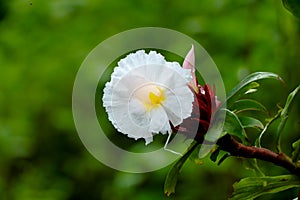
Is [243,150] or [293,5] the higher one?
[293,5]

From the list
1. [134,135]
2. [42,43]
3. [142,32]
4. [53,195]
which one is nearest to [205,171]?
[53,195]

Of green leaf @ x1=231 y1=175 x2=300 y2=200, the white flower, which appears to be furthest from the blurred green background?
the white flower

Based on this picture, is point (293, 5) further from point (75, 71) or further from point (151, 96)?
point (75, 71)

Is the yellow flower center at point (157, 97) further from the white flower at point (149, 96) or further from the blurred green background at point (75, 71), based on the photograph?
the blurred green background at point (75, 71)

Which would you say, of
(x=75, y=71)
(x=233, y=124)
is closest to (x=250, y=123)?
(x=233, y=124)

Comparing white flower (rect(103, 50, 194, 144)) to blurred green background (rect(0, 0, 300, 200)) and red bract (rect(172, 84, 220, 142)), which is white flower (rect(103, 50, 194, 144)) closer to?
red bract (rect(172, 84, 220, 142))

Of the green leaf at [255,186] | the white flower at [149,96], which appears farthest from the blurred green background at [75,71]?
the white flower at [149,96]

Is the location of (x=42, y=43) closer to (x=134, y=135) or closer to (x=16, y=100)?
(x=16, y=100)
